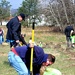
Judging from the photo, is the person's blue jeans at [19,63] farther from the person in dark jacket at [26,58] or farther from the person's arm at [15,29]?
the person's arm at [15,29]

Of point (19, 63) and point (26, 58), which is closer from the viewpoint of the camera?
point (19, 63)

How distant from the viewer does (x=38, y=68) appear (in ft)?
26.1

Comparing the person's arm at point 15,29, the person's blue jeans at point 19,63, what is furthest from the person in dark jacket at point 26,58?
the person's arm at point 15,29

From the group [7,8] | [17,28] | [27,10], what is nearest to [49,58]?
[17,28]

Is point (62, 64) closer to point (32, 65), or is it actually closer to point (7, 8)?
point (32, 65)

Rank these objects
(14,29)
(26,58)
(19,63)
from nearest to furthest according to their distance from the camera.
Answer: (19,63) → (26,58) → (14,29)

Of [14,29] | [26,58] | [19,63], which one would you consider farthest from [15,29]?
[19,63]

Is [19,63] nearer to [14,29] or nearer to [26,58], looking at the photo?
[26,58]

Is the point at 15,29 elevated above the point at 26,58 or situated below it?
above

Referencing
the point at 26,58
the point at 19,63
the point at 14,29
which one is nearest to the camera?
the point at 19,63

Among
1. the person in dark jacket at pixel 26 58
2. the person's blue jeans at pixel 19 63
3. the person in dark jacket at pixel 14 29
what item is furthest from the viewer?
the person in dark jacket at pixel 14 29

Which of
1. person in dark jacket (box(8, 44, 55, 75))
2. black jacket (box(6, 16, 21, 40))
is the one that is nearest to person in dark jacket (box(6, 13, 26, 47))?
black jacket (box(6, 16, 21, 40))

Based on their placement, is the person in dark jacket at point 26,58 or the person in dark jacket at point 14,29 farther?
the person in dark jacket at point 14,29

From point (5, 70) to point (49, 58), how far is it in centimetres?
539
